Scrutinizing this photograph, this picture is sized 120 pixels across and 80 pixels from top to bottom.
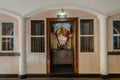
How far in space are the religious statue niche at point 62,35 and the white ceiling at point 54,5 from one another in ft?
7.94

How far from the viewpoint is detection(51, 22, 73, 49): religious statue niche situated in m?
9.59

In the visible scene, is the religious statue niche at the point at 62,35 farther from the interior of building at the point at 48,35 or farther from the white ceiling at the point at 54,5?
the white ceiling at the point at 54,5

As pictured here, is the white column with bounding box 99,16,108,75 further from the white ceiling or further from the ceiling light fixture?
the ceiling light fixture

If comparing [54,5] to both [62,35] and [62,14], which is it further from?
[62,35]

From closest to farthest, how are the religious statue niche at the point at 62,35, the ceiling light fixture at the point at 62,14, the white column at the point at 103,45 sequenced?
the white column at the point at 103,45, the ceiling light fixture at the point at 62,14, the religious statue niche at the point at 62,35

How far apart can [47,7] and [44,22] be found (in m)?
0.57

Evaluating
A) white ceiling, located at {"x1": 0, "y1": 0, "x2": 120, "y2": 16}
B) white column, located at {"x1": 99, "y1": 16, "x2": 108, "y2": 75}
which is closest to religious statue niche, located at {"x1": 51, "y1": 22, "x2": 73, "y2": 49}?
white ceiling, located at {"x1": 0, "y1": 0, "x2": 120, "y2": 16}

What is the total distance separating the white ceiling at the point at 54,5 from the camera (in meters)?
7.06

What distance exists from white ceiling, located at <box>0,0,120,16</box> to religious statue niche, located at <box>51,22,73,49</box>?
2420 mm

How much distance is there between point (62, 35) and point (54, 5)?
2866 millimetres

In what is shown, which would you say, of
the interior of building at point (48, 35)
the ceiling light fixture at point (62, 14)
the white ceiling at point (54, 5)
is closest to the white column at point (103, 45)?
the interior of building at point (48, 35)

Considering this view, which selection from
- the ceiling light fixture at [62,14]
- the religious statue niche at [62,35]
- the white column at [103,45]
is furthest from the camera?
the religious statue niche at [62,35]

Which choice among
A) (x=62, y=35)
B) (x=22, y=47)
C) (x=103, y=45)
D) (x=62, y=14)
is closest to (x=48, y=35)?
→ (x=62, y=14)

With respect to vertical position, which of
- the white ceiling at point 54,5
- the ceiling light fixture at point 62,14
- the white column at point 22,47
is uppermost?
the white ceiling at point 54,5
